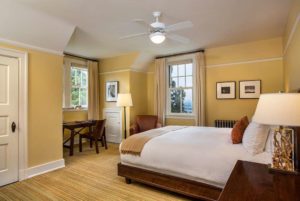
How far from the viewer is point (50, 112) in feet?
12.2

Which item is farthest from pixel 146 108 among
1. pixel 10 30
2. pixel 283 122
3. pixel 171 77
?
pixel 283 122

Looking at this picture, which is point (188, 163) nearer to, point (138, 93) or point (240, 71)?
point (240, 71)

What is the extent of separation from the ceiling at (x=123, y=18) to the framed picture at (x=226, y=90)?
3.76 feet

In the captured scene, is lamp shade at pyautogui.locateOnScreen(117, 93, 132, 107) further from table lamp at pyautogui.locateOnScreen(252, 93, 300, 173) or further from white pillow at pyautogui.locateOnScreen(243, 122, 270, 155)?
table lamp at pyautogui.locateOnScreen(252, 93, 300, 173)

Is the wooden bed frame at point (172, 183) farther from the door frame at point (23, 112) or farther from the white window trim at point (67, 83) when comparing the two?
the white window trim at point (67, 83)

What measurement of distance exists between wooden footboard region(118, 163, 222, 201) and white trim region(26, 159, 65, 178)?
1496mm

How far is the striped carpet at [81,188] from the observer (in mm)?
2654

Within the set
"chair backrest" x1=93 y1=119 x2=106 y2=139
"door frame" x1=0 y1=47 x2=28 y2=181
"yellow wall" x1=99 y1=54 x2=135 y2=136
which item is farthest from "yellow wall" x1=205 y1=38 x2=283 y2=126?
"door frame" x1=0 y1=47 x2=28 y2=181

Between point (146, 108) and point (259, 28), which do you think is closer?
point (259, 28)

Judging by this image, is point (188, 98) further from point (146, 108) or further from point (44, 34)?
point (44, 34)

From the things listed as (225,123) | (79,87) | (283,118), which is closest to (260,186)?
(283,118)

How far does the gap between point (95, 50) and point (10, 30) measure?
7.93 feet

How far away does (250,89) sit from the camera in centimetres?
471

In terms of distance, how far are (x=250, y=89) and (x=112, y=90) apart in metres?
3.99
